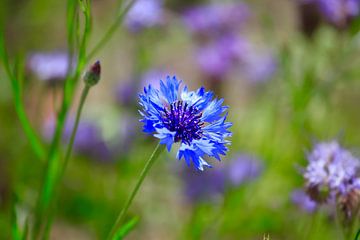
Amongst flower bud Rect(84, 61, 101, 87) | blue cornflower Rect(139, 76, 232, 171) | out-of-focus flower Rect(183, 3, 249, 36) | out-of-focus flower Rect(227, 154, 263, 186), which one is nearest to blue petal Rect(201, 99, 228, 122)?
blue cornflower Rect(139, 76, 232, 171)

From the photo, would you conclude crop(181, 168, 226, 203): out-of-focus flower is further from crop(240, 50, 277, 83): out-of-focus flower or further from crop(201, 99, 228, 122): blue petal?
crop(201, 99, 228, 122): blue petal

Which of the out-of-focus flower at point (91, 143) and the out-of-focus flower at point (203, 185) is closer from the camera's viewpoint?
the out-of-focus flower at point (203, 185)

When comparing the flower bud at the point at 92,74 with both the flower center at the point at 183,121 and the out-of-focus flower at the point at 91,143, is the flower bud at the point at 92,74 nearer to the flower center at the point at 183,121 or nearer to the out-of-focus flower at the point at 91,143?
the flower center at the point at 183,121

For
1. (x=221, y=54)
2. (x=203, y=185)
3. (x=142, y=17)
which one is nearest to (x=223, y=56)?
(x=221, y=54)

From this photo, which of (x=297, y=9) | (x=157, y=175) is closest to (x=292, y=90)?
(x=297, y=9)

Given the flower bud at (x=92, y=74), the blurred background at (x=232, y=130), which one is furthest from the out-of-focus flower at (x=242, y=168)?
the flower bud at (x=92, y=74)

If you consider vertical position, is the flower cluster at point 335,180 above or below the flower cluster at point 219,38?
below

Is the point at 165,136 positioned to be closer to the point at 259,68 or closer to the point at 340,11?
the point at 340,11
